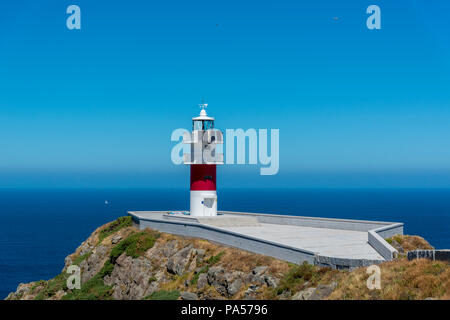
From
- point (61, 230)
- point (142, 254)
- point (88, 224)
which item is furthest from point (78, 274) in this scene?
point (88, 224)

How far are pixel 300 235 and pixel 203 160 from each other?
11.1 m

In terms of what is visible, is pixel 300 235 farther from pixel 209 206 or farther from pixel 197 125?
pixel 197 125

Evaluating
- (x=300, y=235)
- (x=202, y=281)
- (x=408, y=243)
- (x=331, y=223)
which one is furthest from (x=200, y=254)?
(x=408, y=243)

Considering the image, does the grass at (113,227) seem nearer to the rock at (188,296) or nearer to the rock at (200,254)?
the rock at (200,254)

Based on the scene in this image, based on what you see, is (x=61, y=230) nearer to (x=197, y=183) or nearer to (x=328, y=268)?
(x=197, y=183)

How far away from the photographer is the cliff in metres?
16.4

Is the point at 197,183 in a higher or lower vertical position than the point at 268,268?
higher

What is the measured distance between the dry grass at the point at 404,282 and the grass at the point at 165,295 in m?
11.3

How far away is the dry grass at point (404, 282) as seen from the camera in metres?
15.0

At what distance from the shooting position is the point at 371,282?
54.7 feet

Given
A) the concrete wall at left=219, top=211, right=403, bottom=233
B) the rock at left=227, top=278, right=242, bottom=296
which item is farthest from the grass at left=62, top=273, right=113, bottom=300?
the concrete wall at left=219, top=211, right=403, bottom=233

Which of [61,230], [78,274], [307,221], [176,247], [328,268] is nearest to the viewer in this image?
[328,268]

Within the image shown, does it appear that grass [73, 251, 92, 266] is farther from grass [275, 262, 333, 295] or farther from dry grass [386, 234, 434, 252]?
dry grass [386, 234, 434, 252]
